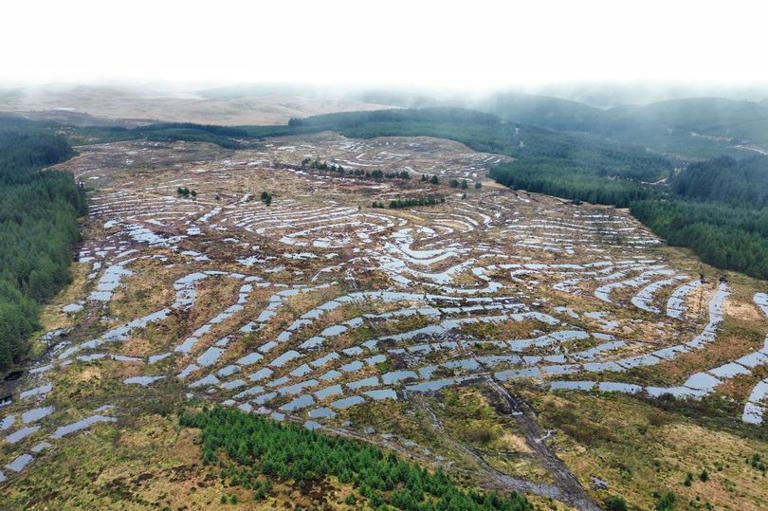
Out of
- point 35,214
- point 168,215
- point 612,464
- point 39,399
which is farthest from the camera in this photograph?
point 168,215

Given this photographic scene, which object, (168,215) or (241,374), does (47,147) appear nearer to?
(168,215)

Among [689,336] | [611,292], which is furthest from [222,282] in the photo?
[689,336]

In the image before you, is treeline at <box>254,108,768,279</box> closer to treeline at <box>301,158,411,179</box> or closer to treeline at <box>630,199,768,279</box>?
treeline at <box>630,199,768,279</box>

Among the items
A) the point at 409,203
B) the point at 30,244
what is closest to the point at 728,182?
the point at 409,203

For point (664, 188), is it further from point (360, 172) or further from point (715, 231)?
point (360, 172)

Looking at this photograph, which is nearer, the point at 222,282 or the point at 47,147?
the point at 222,282

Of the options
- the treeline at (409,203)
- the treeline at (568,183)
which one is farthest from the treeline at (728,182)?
the treeline at (409,203)

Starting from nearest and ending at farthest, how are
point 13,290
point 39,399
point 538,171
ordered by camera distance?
1. point 39,399
2. point 13,290
3. point 538,171
